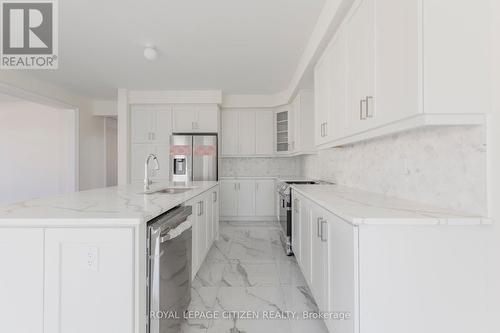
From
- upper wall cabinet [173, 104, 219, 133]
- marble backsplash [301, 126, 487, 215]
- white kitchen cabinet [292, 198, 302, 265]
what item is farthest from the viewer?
upper wall cabinet [173, 104, 219, 133]

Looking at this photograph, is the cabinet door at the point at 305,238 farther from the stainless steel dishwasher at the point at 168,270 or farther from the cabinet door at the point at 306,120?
the cabinet door at the point at 306,120

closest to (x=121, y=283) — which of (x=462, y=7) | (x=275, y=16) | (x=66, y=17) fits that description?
(x=462, y=7)

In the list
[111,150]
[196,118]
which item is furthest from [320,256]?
[111,150]

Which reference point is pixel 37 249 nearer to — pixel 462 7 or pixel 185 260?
pixel 185 260

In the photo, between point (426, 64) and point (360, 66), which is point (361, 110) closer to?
point (360, 66)

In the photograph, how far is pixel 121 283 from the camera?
3.97ft

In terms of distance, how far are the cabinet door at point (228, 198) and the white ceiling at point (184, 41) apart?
1990 mm

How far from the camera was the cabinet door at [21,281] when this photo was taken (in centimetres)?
121

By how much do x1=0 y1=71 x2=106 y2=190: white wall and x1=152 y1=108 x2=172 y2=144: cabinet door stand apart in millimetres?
1752

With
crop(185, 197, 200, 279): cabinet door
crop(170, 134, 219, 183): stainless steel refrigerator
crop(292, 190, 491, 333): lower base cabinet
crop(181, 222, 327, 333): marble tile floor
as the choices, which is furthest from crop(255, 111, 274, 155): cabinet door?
crop(292, 190, 491, 333): lower base cabinet

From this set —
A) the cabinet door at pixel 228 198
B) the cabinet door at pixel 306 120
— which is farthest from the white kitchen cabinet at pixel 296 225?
the cabinet door at pixel 228 198

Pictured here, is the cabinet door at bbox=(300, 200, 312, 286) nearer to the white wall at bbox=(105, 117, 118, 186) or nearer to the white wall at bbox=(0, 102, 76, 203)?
the white wall at bbox=(0, 102, 76, 203)

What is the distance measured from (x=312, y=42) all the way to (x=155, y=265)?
2.69 m

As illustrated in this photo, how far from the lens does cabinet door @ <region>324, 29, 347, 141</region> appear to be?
2.14m
